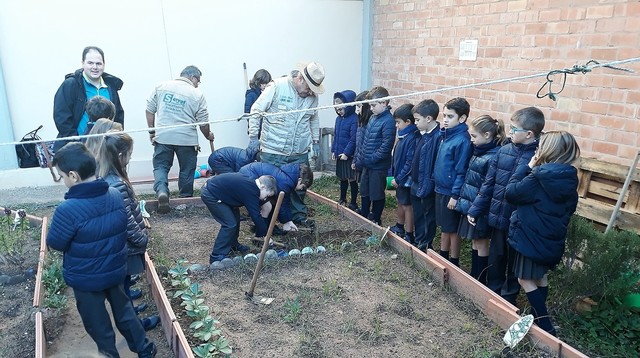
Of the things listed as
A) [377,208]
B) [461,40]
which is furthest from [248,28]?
[377,208]

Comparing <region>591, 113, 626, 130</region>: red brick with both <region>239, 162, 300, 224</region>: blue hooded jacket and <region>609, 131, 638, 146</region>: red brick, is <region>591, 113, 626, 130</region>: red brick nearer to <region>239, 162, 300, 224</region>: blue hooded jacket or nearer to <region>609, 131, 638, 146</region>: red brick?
<region>609, 131, 638, 146</region>: red brick

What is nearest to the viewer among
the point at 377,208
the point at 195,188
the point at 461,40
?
the point at 377,208

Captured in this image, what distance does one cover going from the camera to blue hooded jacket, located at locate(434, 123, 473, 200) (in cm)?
421

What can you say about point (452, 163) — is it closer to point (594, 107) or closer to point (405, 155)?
point (405, 155)

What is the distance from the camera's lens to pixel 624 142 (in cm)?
430

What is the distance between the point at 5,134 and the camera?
6.83m

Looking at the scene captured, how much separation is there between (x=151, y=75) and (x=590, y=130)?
6.02m

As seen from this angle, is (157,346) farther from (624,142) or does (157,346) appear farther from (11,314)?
(624,142)

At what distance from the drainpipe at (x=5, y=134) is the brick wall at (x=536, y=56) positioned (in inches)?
221

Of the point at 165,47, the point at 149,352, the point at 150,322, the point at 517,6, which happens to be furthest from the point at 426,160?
the point at 165,47

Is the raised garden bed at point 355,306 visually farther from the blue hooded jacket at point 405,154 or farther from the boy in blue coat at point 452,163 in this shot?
the blue hooded jacket at point 405,154

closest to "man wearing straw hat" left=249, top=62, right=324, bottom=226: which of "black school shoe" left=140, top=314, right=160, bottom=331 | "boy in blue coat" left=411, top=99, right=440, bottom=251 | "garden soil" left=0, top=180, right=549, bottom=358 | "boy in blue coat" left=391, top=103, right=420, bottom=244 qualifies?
"boy in blue coat" left=391, top=103, right=420, bottom=244

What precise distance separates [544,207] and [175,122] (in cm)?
442

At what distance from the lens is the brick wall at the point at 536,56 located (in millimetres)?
4285
